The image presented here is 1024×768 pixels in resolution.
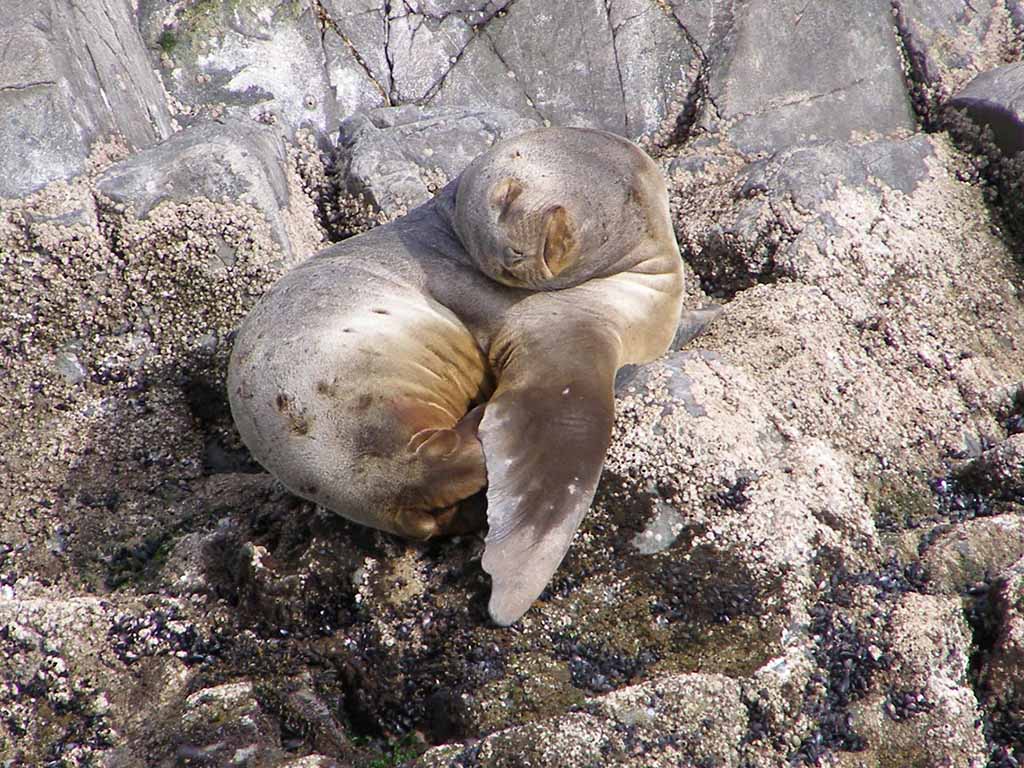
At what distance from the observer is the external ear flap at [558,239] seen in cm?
398

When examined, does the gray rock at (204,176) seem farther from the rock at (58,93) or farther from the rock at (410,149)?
the rock at (410,149)

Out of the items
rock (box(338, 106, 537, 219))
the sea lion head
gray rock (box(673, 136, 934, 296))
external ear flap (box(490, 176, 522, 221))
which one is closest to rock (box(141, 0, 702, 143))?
rock (box(338, 106, 537, 219))

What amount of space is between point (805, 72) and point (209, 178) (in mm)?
3702

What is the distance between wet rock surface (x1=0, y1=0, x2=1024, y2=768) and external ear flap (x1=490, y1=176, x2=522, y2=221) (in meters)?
0.85

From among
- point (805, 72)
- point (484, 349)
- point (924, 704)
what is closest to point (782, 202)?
point (805, 72)

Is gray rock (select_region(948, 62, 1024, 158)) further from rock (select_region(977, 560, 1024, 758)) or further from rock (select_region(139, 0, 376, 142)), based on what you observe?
rock (select_region(139, 0, 376, 142))

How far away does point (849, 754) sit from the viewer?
2986mm

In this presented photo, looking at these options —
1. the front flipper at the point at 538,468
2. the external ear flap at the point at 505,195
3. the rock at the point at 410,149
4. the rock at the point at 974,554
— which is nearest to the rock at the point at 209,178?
the rock at the point at 410,149

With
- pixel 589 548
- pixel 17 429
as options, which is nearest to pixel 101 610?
pixel 17 429

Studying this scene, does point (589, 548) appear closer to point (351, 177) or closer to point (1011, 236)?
point (351, 177)

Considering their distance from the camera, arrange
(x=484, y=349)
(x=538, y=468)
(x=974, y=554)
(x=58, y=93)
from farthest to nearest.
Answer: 1. (x=58, y=93)
2. (x=484, y=349)
3. (x=974, y=554)
4. (x=538, y=468)

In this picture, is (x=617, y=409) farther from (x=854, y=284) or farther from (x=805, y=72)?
(x=805, y=72)

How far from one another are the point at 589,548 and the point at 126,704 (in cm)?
157

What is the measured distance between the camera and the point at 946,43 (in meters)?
6.56
